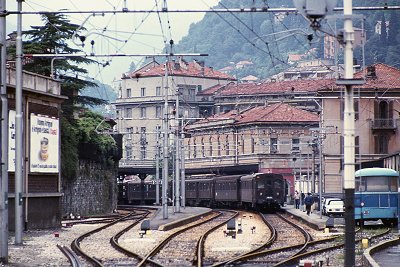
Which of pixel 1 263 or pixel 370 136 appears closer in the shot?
pixel 1 263

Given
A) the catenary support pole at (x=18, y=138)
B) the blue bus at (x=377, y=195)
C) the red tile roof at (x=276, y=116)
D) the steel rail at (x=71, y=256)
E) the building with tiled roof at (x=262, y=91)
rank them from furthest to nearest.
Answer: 1. the building with tiled roof at (x=262, y=91)
2. the red tile roof at (x=276, y=116)
3. the blue bus at (x=377, y=195)
4. the catenary support pole at (x=18, y=138)
5. the steel rail at (x=71, y=256)

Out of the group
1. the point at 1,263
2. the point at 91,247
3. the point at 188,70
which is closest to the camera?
the point at 1,263

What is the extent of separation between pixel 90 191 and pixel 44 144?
23093 mm

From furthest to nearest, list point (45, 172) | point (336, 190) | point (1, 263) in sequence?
1. point (336, 190)
2. point (45, 172)
3. point (1, 263)

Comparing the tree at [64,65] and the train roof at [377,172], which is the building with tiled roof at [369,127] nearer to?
the tree at [64,65]

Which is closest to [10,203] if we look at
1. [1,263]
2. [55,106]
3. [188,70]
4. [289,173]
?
[55,106]

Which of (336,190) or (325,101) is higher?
(325,101)

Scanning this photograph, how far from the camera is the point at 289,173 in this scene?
123 meters

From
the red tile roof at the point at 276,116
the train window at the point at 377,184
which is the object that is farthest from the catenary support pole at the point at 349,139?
the red tile roof at the point at 276,116

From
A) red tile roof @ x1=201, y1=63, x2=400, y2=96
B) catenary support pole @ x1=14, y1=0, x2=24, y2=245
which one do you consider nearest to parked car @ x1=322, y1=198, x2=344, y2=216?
red tile roof @ x1=201, y1=63, x2=400, y2=96

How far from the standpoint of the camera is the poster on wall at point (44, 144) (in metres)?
46.9

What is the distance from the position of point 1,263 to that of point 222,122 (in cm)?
10009

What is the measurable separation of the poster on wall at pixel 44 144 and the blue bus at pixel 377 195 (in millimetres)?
13068

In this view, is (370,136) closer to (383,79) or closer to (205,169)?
(383,79)
